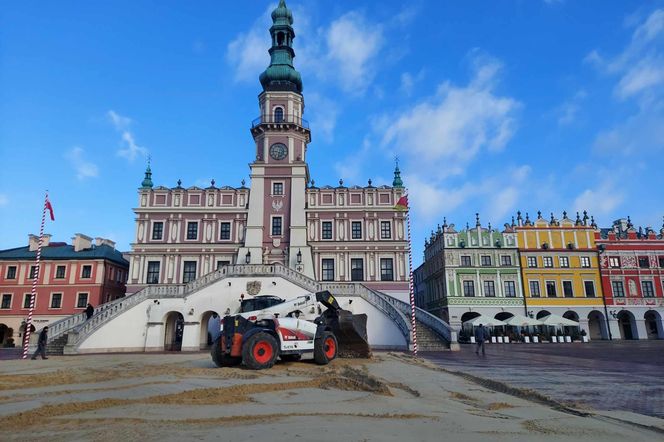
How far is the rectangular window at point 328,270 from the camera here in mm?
38844

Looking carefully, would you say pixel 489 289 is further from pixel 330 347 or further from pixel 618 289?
pixel 330 347

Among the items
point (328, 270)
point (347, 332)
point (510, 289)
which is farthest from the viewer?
point (510, 289)

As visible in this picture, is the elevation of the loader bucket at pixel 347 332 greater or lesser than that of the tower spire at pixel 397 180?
lesser

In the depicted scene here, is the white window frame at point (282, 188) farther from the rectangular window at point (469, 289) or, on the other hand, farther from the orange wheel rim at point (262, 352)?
the orange wheel rim at point (262, 352)

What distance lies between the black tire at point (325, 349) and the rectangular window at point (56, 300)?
128 feet

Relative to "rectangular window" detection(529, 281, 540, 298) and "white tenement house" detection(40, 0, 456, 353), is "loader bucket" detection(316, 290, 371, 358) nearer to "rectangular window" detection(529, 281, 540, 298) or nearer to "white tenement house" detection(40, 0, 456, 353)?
"white tenement house" detection(40, 0, 456, 353)

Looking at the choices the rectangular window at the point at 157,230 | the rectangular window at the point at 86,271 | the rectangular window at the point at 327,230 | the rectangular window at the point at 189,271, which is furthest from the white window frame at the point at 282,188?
the rectangular window at the point at 86,271

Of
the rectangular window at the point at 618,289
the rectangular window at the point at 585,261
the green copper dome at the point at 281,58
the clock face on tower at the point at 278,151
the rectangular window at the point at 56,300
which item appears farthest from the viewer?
the rectangular window at the point at 585,261

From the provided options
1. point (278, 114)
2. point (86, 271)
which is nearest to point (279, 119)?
point (278, 114)

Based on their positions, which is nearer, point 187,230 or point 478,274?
point 187,230

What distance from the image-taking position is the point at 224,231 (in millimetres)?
39906

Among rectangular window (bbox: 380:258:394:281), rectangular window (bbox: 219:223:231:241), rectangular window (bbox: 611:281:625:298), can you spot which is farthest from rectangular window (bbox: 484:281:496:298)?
rectangular window (bbox: 219:223:231:241)

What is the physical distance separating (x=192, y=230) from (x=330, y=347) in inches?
1085

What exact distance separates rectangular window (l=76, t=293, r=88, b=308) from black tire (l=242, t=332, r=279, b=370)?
37730mm
